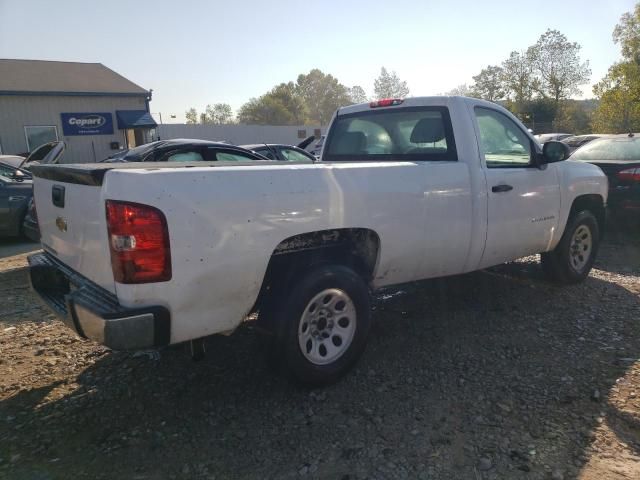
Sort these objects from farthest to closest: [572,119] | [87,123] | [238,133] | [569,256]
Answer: [572,119]
[238,133]
[87,123]
[569,256]

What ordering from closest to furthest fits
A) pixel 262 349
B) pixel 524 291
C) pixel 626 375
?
pixel 262 349 → pixel 626 375 → pixel 524 291

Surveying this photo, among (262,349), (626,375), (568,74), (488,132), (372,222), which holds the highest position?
(568,74)

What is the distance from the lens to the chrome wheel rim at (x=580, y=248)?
208 inches

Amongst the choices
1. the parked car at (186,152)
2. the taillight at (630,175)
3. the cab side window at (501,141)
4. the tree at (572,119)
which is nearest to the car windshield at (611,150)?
the taillight at (630,175)

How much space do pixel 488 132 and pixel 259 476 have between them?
11.0 ft

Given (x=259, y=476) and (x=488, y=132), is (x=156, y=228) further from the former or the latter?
(x=488, y=132)

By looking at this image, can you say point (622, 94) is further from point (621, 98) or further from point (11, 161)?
point (11, 161)

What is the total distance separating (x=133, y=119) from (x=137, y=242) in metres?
23.1

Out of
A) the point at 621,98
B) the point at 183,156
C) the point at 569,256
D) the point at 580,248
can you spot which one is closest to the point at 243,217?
the point at 569,256

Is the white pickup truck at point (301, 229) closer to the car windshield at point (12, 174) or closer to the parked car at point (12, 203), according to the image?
the parked car at point (12, 203)

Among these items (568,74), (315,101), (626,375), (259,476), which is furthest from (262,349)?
(315,101)

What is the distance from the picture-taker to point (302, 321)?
3045 millimetres

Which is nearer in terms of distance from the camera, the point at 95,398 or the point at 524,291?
the point at 95,398

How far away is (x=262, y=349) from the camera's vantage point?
3.05m
